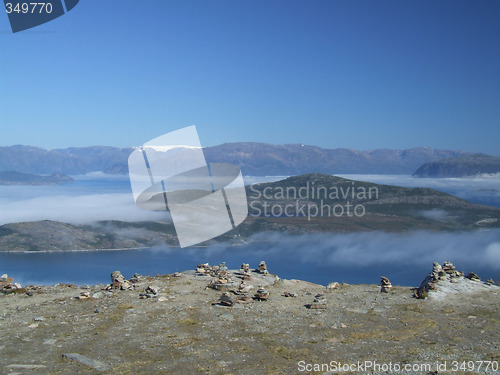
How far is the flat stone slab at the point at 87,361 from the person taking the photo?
1928cm

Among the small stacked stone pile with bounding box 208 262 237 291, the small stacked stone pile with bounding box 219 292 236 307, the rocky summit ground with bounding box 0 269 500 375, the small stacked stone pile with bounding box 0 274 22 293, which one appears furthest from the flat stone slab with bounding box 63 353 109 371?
the small stacked stone pile with bounding box 0 274 22 293

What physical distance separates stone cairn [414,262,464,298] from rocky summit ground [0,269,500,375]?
58 centimetres

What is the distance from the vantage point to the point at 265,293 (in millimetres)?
30688

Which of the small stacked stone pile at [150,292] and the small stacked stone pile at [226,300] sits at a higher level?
the small stacked stone pile at [150,292]

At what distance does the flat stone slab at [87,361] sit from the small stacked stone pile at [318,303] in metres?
14.1

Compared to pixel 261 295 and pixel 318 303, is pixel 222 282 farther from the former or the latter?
pixel 318 303

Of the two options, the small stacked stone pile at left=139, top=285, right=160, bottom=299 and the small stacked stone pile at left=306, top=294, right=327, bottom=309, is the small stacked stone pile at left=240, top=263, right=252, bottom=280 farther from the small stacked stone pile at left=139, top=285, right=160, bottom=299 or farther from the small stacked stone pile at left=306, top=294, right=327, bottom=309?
the small stacked stone pile at left=139, top=285, right=160, bottom=299

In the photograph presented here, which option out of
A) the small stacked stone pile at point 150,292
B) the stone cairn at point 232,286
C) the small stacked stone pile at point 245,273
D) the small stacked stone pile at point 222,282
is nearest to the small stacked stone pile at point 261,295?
the stone cairn at point 232,286

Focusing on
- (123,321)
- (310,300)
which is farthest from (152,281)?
(310,300)

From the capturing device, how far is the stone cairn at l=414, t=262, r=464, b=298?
31.6 meters

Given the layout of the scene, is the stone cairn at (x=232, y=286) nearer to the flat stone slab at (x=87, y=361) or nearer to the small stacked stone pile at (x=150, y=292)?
the small stacked stone pile at (x=150, y=292)

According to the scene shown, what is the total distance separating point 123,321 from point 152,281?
32.2 ft

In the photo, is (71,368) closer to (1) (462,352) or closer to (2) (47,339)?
(2) (47,339)

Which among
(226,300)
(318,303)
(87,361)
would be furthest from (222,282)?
(87,361)
